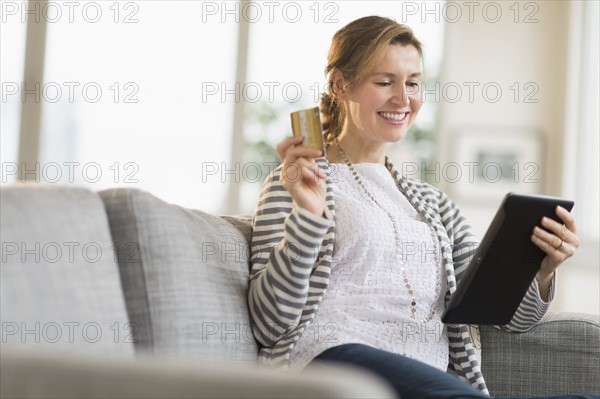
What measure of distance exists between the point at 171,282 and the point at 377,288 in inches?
21.9

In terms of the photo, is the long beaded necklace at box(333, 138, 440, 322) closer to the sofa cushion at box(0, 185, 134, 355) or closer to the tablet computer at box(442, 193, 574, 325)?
the tablet computer at box(442, 193, 574, 325)

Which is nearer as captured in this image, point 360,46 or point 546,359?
point 546,359

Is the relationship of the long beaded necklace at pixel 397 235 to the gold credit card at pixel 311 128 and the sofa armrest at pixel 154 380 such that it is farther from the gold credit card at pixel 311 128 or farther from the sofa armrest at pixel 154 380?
the sofa armrest at pixel 154 380

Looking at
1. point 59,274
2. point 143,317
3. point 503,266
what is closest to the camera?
point 59,274

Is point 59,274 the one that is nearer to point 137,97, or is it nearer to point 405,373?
point 405,373

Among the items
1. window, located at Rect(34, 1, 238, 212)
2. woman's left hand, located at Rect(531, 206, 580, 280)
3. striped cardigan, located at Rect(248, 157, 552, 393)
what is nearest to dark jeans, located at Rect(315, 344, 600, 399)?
striped cardigan, located at Rect(248, 157, 552, 393)

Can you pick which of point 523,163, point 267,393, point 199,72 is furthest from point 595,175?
point 267,393

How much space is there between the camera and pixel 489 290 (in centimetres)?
210

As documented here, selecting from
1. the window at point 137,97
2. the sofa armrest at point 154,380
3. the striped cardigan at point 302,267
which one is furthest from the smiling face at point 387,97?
the window at point 137,97

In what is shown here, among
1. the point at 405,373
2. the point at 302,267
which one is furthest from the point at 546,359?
the point at 302,267

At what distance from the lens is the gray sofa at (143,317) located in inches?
37.6

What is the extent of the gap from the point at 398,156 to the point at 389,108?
3273mm

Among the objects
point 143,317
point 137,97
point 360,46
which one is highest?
point 137,97

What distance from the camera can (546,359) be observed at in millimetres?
2184
